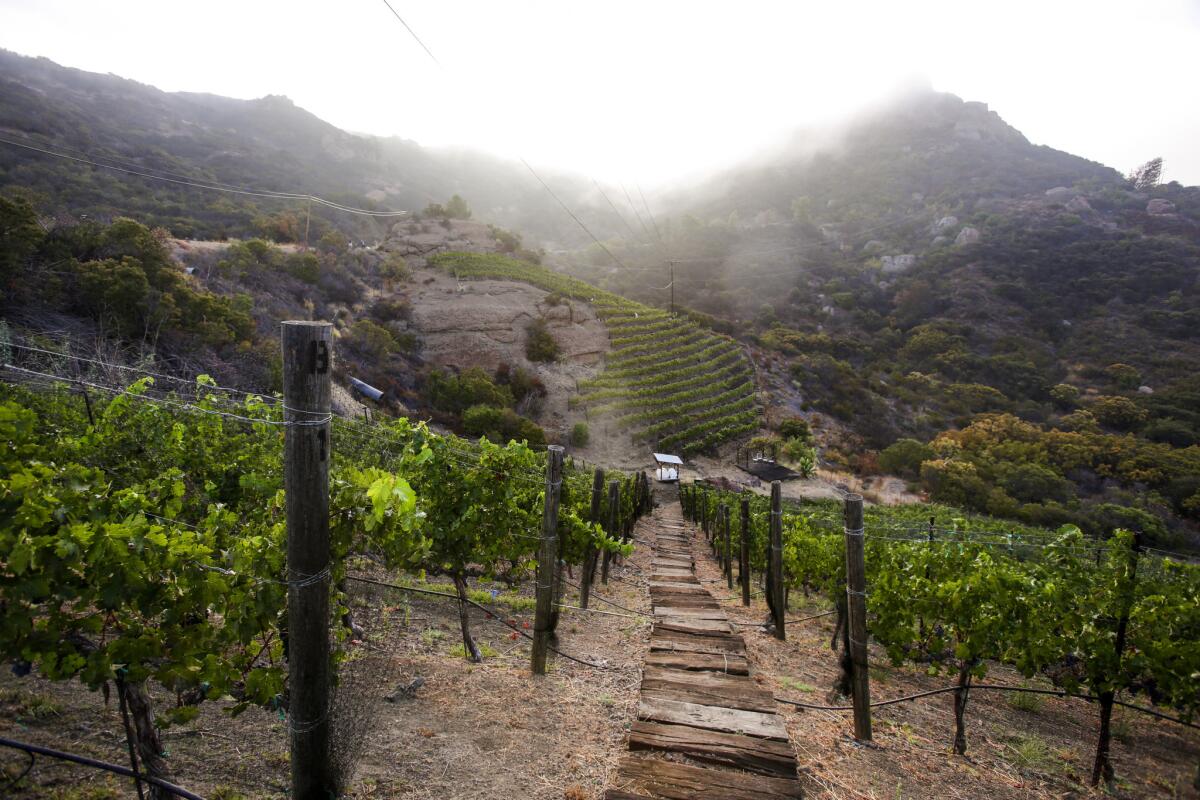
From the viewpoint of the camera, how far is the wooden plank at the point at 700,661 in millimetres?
4469

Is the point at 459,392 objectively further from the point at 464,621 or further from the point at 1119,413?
the point at 1119,413

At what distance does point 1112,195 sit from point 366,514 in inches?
4733

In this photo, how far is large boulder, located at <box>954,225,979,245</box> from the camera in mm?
75500

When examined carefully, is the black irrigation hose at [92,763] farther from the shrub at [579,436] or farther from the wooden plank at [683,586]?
the shrub at [579,436]

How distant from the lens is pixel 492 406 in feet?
89.3

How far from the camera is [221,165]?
53062 mm

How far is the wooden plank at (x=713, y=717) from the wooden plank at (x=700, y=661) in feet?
2.14

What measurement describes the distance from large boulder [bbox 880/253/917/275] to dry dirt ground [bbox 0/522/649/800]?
8435cm

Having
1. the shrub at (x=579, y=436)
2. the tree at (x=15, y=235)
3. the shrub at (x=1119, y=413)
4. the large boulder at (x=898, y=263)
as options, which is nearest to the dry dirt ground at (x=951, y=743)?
the tree at (x=15, y=235)

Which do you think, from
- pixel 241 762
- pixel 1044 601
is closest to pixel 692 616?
pixel 1044 601

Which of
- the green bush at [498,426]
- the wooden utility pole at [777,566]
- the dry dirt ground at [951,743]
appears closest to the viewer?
the dry dirt ground at [951,743]

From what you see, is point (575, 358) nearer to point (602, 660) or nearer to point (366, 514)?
point (602, 660)

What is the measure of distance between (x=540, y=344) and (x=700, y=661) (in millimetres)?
30933

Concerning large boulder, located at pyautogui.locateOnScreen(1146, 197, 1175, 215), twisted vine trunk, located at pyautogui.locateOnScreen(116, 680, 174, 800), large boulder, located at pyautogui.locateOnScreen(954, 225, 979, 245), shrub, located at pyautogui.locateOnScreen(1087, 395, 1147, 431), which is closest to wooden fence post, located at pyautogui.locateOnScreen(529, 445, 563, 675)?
twisted vine trunk, located at pyautogui.locateOnScreen(116, 680, 174, 800)
